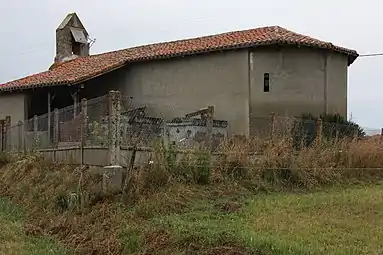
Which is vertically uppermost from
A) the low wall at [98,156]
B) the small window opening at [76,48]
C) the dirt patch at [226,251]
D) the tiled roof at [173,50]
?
the small window opening at [76,48]

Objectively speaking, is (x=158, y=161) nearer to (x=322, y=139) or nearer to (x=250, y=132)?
(x=322, y=139)

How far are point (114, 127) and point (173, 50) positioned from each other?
37.7 feet

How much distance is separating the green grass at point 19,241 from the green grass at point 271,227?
1325 mm

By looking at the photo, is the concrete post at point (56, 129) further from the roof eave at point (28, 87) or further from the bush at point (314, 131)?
the roof eave at point (28, 87)

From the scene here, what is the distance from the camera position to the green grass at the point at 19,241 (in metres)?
8.22

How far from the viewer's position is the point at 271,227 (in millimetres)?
8164

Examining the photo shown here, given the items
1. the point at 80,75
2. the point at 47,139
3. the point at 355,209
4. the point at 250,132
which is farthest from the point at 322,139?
the point at 80,75

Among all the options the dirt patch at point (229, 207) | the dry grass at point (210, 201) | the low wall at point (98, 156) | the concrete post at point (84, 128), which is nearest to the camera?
the dry grass at point (210, 201)

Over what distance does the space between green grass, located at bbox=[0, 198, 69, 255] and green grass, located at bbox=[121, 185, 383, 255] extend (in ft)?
4.35

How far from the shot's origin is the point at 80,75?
22.5 meters

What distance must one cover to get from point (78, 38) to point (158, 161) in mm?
23440

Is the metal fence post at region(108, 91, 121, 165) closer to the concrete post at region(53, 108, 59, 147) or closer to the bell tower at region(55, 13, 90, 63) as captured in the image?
the concrete post at region(53, 108, 59, 147)

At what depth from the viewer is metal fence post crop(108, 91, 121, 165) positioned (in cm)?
1105

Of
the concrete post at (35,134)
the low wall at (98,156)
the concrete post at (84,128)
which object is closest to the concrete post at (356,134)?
the low wall at (98,156)
